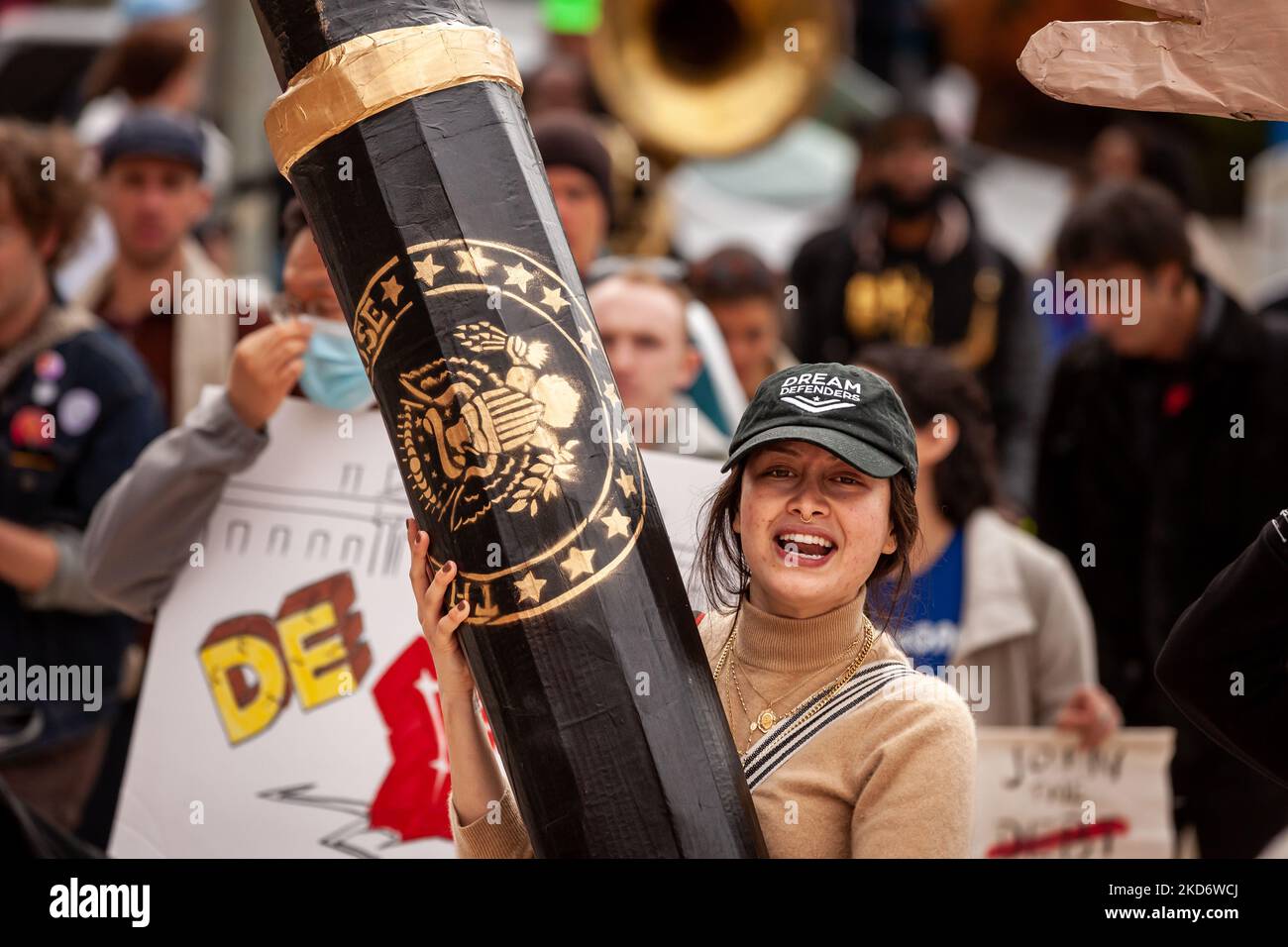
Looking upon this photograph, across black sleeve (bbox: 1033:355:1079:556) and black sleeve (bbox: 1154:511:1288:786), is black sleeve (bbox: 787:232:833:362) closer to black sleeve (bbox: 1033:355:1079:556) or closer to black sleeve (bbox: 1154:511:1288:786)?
black sleeve (bbox: 1033:355:1079:556)

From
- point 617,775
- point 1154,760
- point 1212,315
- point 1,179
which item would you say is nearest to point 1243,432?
point 1212,315

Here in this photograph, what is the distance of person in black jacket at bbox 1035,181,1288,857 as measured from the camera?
15.4 ft

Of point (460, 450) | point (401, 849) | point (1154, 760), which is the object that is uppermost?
point (460, 450)

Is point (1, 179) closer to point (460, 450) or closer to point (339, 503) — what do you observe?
point (339, 503)

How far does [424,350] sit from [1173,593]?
299cm

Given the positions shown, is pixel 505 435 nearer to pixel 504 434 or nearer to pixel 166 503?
pixel 504 434

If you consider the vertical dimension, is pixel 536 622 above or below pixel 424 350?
below

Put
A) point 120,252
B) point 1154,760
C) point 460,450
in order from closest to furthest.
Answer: point 460,450
point 1154,760
point 120,252

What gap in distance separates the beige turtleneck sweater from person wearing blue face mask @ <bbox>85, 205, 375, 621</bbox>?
1.19 m

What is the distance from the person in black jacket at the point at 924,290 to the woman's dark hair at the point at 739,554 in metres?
4.21

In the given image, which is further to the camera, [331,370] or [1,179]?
[1,179]

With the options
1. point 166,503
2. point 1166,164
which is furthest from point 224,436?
point 1166,164

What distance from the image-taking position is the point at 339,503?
367 cm

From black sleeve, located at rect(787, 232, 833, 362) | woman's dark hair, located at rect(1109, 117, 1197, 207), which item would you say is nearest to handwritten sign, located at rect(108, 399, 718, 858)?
black sleeve, located at rect(787, 232, 833, 362)
